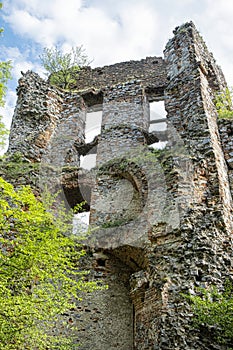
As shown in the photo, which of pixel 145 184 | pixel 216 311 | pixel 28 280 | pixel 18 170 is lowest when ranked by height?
pixel 216 311

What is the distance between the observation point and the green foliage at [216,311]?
5863mm

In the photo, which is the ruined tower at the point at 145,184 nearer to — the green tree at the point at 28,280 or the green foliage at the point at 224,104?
the green foliage at the point at 224,104

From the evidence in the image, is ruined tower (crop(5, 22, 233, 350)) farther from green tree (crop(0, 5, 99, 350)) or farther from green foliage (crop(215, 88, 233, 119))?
green tree (crop(0, 5, 99, 350))

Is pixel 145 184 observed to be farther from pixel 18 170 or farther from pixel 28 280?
pixel 18 170

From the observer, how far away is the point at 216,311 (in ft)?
19.7

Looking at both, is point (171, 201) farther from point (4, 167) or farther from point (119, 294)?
point (4, 167)

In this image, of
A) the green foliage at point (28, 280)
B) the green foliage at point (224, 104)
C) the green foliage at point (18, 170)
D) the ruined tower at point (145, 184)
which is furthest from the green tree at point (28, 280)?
the green foliage at point (224, 104)

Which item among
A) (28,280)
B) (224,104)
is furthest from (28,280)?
(224,104)

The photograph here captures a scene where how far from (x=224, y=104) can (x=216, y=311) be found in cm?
682

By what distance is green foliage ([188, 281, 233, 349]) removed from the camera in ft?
19.2

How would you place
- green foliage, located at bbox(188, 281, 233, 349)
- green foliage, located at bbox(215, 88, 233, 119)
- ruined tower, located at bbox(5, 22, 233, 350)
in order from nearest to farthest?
green foliage, located at bbox(188, 281, 233, 349) → ruined tower, located at bbox(5, 22, 233, 350) → green foliage, located at bbox(215, 88, 233, 119)

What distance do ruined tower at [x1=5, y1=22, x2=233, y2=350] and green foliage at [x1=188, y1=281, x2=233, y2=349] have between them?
0.20 m

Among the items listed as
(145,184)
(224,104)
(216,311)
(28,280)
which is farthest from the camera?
(224,104)

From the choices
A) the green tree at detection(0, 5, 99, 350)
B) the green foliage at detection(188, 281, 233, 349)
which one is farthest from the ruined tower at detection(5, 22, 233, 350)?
the green tree at detection(0, 5, 99, 350)
